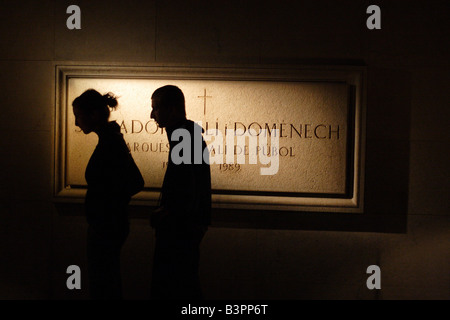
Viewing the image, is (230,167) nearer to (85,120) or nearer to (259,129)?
(259,129)

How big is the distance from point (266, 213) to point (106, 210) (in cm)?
162

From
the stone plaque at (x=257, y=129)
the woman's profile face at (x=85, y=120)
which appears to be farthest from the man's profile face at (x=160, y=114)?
the stone plaque at (x=257, y=129)

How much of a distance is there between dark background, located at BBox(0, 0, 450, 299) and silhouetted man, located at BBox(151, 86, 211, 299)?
1.09 m

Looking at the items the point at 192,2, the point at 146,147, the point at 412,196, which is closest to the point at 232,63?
the point at 192,2

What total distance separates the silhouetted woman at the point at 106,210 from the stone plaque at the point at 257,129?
905 mm

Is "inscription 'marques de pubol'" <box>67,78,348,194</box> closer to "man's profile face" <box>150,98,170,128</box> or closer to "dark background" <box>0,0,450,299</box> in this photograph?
"dark background" <box>0,0,450,299</box>

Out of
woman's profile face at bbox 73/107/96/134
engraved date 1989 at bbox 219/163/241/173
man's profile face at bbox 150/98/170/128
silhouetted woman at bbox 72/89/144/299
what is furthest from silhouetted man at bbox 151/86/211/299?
engraved date 1989 at bbox 219/163/241/173

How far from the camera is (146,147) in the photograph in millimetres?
4578

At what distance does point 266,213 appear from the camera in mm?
4516

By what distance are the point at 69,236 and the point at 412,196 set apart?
3345 mm

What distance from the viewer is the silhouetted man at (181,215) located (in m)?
3.27

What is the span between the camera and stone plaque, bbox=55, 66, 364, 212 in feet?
14.5

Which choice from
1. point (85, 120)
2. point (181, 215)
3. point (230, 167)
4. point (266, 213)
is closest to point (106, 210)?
point (181, 215)
